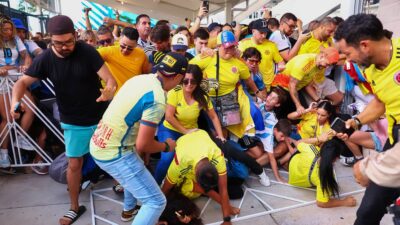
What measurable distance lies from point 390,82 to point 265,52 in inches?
112

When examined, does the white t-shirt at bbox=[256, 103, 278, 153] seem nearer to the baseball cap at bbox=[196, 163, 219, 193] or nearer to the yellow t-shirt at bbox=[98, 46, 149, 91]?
the baseball cap at bbox=[196, 163, 219, 193]

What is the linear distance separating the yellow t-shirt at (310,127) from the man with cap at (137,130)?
2417 mm

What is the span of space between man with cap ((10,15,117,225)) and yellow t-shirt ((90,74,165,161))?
16.4 inches

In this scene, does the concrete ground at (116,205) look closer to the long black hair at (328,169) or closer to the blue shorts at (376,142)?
the long black hair at (328,169)

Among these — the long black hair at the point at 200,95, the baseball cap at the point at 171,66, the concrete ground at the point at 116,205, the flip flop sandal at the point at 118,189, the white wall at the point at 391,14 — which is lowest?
the concrete ground at the point at 116,205

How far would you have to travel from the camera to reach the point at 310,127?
4117 millimetres

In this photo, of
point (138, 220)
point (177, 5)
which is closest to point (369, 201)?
point (138, 220)

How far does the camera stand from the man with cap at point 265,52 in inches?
182

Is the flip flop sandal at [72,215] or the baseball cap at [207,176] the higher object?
the baseball cap at [207,176]

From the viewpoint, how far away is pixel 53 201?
331 cm

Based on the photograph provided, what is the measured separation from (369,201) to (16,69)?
3.96 m

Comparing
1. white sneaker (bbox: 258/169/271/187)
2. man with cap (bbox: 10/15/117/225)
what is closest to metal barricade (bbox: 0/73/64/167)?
man with cap (bbox: 10/15/117/225)

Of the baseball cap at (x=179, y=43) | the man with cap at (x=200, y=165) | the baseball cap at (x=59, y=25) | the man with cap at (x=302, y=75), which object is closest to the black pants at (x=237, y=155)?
the man with cap at (x=200, y=165)

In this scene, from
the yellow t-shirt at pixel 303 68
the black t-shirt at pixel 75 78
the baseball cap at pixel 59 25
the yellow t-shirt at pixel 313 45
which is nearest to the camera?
the baseball cap at pixel 59 25
